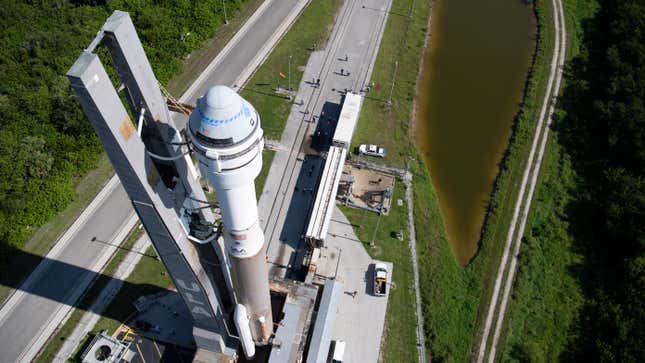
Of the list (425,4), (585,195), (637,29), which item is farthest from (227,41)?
(637,29)

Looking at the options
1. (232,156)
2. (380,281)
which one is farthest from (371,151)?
(232,156)

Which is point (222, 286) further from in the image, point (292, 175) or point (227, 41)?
point (227, 41)

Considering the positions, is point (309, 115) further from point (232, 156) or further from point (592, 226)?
point (232, 156)

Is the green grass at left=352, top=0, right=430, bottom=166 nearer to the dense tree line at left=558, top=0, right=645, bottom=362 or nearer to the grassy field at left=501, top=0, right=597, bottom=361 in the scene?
the grassy field at left=501, top=0, right=597, bottom=361

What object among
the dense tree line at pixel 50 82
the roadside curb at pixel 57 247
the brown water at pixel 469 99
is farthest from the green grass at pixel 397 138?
the roadside curb at pixel 57 247

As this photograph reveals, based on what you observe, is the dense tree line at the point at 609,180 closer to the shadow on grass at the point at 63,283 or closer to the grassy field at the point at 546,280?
the grassy field at the point at 546,280

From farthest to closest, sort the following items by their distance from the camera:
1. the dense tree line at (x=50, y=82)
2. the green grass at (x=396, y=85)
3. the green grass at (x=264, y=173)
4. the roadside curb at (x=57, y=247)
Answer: the green grass at (x=396, y=85)
the green grass at (x=264, y=173)
the dense tree line at (x=50, y=82)
the roadside curb at (x=57, y=247)
